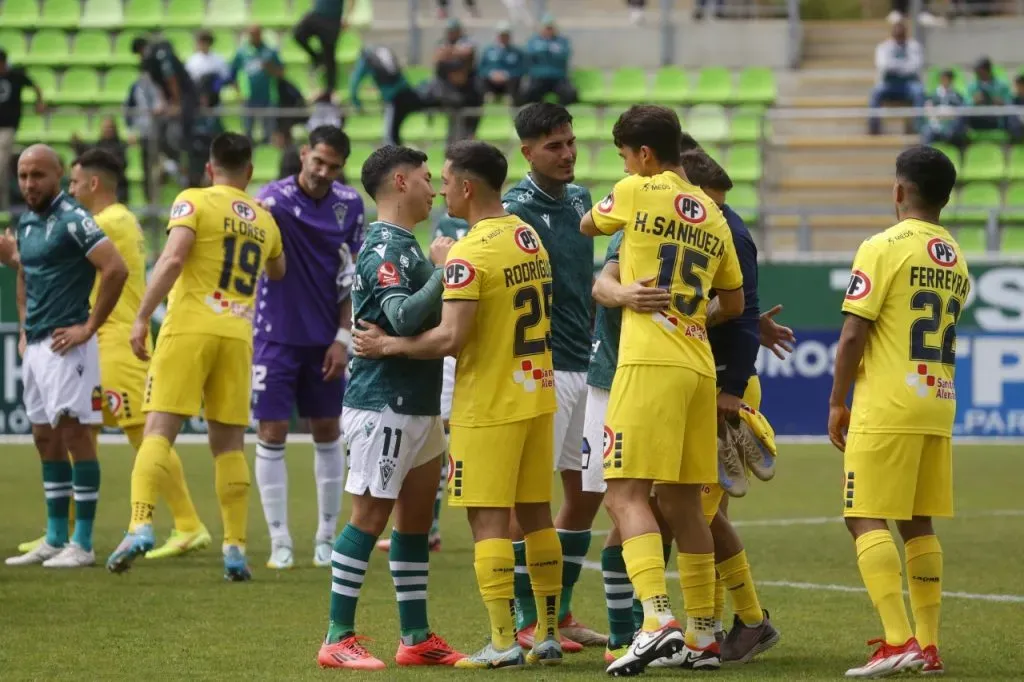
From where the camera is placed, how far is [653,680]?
6.13 m

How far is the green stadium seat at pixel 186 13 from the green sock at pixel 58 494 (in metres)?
16.5

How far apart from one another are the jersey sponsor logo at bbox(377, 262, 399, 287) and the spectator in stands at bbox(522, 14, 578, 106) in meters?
15.7

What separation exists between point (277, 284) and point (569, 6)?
1730 cm

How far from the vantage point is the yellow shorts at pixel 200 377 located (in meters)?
8.87

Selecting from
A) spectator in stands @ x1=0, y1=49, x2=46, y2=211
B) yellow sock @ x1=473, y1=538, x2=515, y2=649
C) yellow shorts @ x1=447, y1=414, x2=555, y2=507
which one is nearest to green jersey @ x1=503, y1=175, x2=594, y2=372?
yellow shorts @ x1=447, y1=414, x2=555, y2=507

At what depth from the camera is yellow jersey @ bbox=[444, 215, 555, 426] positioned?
6406 mm

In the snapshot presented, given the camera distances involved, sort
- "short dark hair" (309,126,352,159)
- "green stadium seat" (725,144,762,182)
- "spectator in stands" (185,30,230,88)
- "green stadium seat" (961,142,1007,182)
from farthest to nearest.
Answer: "spectator in stands" (185,30,230,88) < "green stadium seat" (725,144,762,182) < "green stadium seat" (961,142,1007,182) < "short dark hair" (309,126,352,159)

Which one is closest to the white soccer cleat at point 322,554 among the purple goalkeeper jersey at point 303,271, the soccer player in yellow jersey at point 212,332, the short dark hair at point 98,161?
the soccer player in yellow jersey at point 212,332

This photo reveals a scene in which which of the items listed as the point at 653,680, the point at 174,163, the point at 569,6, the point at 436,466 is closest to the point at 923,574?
the point at 653,680

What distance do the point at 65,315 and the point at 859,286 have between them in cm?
488

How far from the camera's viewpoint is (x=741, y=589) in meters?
7.00

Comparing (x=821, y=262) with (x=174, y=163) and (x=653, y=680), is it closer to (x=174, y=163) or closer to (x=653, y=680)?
(x=174, y=163)

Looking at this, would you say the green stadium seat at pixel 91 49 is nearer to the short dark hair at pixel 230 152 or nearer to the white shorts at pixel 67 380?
the white shorts at pixel 67 380

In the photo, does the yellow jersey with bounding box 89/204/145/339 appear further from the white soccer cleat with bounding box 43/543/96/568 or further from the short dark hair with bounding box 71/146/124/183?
the white soccer cleat with bounding box 43/543/96/568
